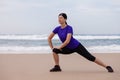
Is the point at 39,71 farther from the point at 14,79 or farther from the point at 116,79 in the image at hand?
the point at 116,79

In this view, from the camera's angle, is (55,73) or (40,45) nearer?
(55,73)

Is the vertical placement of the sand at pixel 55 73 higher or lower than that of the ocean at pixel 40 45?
lower

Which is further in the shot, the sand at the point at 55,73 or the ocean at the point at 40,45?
the ocean at the point at 40,45

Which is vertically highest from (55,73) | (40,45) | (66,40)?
(40,45)

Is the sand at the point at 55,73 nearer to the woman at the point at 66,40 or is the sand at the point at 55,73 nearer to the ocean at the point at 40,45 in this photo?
the woman at the point at 66,40

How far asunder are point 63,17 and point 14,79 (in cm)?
166

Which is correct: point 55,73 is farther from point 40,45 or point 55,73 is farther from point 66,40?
point 40,45

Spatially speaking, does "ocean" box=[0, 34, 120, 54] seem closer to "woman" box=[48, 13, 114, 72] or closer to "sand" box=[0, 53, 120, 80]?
"sand" box=[0, 53, 120, 80]

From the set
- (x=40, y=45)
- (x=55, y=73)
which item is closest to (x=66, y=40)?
(x=55, y=73)

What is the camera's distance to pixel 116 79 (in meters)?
6.63

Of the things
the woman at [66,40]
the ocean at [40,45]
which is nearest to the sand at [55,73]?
the woman at [66,40]

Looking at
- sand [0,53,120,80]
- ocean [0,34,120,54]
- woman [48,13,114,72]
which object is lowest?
sand [0,53,120,80]

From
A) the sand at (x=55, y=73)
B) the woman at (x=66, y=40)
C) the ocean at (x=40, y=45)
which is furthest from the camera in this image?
the ocean at (x=40, y=45)

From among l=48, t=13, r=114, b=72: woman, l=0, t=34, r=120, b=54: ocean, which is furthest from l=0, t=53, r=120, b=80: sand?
l=0, t=34, r=120, b=54: ocean
